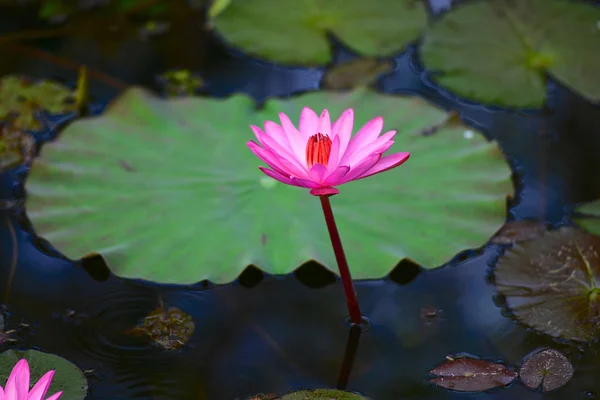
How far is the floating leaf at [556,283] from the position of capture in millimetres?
2094

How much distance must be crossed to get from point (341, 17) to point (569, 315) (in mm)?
1897

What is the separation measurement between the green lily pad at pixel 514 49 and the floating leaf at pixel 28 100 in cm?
165

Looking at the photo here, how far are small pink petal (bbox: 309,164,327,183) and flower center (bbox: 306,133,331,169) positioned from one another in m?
0.04

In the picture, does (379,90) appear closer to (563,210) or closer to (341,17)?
(341,17)

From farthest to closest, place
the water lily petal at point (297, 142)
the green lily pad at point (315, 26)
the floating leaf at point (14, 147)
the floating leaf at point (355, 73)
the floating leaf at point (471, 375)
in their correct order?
the green lily pad at point (315, 26), the floating leaf at point (355, 73), the floating leaf at point (14, 147), the floating leaf at point (471, 375), the water lily petal at point (297, 142)

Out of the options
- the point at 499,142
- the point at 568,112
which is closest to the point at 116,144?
the point at 499,142

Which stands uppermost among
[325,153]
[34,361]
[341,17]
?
[325,153]

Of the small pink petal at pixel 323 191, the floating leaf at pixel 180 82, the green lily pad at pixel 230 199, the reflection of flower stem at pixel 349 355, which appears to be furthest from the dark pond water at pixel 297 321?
the floating leaf at pixel 180 82

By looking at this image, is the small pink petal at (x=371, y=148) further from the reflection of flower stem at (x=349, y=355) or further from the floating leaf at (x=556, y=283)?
the floating leaf at (x=556, y=283)

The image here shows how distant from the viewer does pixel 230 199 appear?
7.89ft

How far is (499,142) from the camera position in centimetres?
285

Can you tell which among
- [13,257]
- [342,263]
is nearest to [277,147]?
[342,263]

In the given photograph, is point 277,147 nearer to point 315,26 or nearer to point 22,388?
point 22,388

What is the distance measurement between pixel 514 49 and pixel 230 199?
1589mm
